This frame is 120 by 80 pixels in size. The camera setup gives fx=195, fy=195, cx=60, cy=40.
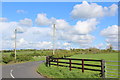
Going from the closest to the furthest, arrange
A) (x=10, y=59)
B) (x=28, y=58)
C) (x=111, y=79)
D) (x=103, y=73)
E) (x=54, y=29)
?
(x=111, y=79)
(x=103, y=73)
(x=54, y=29)
(x=10, y=59)
(x=28, y=58)

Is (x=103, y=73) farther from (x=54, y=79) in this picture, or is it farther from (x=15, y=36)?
(x=15, y=36)

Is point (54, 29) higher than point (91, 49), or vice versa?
point (54, 29)

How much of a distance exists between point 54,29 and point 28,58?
14973 millimetres

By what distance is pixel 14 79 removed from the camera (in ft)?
46.3

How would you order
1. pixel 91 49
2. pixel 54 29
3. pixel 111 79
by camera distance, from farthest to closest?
pixel 91 49
pixel 54 29
pixel 111 79

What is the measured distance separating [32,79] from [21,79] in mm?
854

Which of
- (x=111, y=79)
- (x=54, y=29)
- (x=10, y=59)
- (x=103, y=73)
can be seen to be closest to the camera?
(x=111, y=79)

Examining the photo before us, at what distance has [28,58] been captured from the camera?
51062 mm

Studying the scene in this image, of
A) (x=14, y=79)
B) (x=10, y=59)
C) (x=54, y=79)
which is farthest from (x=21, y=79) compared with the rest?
(x=10, y=59)

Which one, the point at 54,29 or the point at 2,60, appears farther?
the point at 2,60

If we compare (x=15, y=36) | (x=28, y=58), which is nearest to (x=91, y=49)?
(x=28, y=58)

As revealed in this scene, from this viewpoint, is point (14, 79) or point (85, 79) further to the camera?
point (14, 79)

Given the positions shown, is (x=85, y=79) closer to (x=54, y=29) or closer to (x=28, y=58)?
(x=54, y=29)

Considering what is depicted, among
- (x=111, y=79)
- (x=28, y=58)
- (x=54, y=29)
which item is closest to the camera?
(x=111, y=79)
